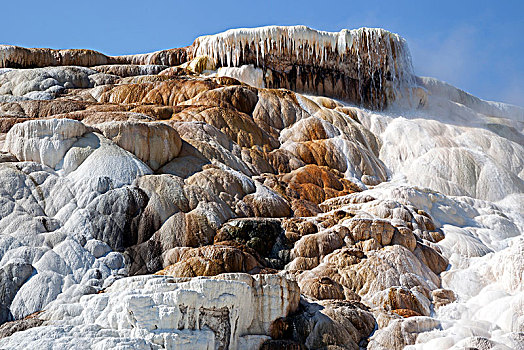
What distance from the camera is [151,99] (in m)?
25.4

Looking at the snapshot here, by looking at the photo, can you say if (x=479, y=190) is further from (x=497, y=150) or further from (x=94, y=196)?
(x=94, y=196)

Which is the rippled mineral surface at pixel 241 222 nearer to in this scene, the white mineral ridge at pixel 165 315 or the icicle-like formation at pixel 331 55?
the white mineral ridge at pixel 165 315

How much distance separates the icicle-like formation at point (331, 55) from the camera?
31781 mm

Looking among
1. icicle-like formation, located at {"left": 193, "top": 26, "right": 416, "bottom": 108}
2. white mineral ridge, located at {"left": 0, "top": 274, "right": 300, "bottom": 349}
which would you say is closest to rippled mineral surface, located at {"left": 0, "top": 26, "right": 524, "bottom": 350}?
white mineral ridge, located at {"left": 0, "top": 274, "right": 300, "bottom": 349}

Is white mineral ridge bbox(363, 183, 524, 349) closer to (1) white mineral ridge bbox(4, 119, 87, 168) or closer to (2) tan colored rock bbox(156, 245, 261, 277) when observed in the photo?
(2) tan colored rock bbox(156, 245, 261, 277)

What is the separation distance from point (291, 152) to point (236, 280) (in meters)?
10.6

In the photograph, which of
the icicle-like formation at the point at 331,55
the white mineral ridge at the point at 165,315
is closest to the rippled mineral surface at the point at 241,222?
the white mineral ridge at the point at 165,315

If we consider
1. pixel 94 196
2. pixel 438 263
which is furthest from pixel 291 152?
pixel 94 196

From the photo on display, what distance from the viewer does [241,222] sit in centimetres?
1766

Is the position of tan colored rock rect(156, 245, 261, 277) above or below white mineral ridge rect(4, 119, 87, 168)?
below

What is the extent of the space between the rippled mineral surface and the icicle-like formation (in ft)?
11.6

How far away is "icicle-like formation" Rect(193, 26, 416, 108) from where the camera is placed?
104 feet

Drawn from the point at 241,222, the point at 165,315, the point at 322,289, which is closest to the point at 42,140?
the point at 241,222

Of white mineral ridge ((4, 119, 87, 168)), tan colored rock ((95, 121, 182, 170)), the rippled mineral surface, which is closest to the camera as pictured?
the rippled mineral surface
